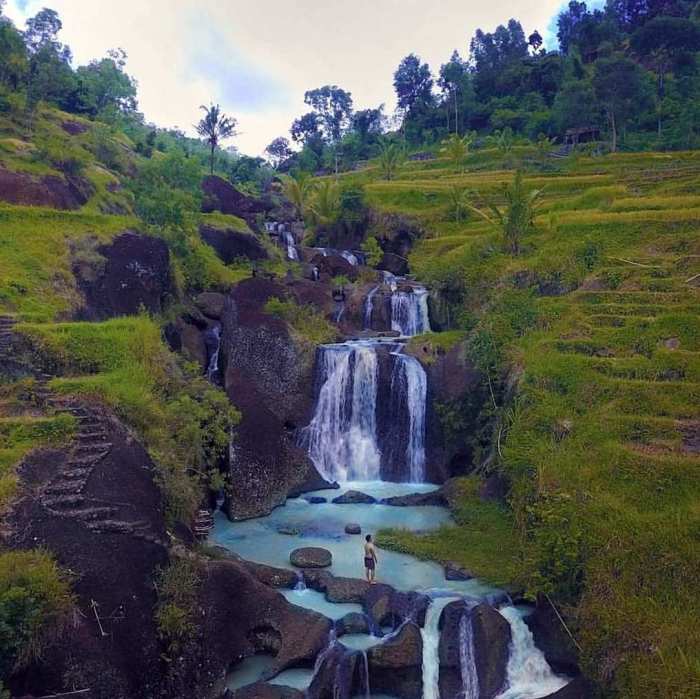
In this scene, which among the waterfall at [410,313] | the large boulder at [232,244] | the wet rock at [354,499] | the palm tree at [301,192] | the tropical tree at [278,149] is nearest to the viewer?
the wet rock at [354,499]

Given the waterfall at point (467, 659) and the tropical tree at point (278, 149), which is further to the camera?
the tropical tree at point (278, 149)

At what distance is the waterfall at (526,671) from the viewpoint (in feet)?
40.4

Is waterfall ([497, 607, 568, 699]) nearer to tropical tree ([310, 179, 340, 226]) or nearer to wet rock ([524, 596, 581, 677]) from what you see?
wet rock ([524, 596, 581, 677])

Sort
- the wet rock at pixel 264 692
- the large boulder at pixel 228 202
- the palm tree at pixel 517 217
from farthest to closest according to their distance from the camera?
the large boulder at pixel 228 202 < the palm tree at pixel 517 217 < the wet rock at pixel 264 692

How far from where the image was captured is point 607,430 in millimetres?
15898

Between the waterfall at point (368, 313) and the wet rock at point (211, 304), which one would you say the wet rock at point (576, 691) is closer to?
the wet rock at point (211, 304)

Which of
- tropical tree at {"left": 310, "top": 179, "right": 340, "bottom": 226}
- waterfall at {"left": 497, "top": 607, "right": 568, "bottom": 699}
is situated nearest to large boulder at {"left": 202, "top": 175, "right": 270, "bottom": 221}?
tropical tree at {"left": 310, "top": 179, "right": 340, "bottom": 226}

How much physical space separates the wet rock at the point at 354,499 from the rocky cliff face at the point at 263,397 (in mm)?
1307

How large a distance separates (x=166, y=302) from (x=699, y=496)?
1931 cm

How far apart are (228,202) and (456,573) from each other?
36.0 meters

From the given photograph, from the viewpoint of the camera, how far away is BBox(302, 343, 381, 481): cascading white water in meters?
23.5

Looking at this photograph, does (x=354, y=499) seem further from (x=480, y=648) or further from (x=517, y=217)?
(x=517, y=217)

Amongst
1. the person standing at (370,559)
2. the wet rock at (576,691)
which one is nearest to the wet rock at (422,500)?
the person standing at (370,559)

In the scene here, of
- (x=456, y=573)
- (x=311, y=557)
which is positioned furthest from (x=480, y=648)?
(x=311, y=557)
